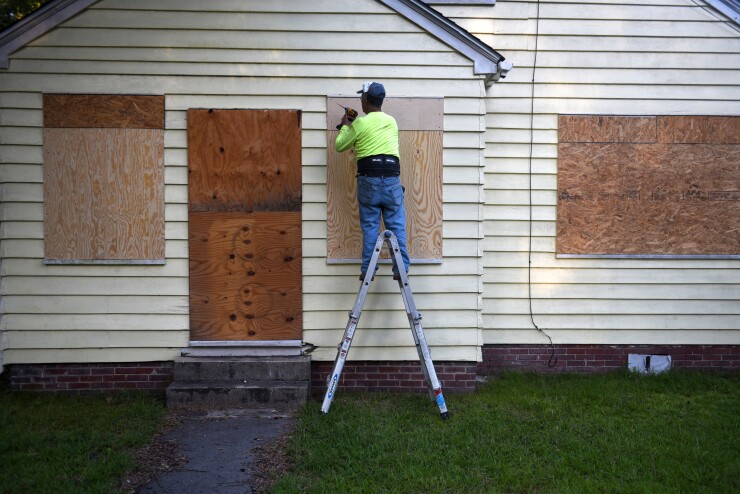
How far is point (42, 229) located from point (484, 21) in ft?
16.0

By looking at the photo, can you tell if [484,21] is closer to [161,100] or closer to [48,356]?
[161,100]

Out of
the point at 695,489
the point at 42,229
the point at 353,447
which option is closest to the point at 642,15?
the point at 695,489

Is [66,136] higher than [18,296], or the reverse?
[66,136]

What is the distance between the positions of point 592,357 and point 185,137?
475 centimetres

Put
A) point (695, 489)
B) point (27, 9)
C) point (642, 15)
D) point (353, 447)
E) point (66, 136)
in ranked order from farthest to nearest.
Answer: point (27, 9) → point (642, 15) → point (66, 136) → point (353, 447) → point (695, 489)

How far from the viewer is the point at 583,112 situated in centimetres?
713

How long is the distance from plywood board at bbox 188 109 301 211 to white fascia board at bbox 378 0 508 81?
4.52ft

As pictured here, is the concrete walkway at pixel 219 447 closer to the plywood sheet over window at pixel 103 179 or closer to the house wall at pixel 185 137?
the house wall at pixel 185 137

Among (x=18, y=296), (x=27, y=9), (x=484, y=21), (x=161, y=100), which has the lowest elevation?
(x=18, y=296)

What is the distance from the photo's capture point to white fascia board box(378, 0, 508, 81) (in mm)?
6098

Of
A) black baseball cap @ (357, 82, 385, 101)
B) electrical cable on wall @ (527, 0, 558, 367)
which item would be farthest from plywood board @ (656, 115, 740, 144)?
black baseball cap @ (357, 82, 385, 101)

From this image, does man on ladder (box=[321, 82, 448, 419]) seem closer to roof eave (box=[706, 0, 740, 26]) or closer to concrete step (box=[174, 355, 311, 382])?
concrete step (box=[174, 355, 311, 382])

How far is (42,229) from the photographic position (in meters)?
6.13

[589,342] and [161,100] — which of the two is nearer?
[161,100]
